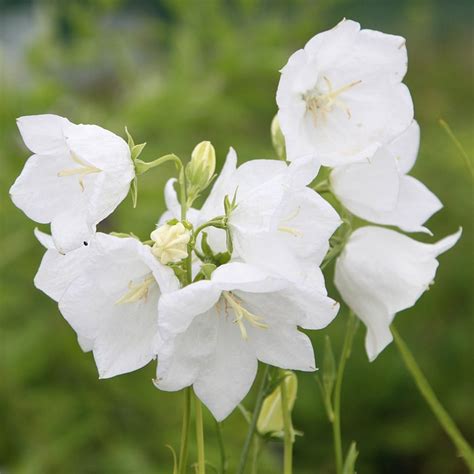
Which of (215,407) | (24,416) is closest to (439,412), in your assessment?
(215,407)

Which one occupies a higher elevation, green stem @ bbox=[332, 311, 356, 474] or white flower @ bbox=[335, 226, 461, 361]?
white flower @ bbox=[335, 226, 461, 361]

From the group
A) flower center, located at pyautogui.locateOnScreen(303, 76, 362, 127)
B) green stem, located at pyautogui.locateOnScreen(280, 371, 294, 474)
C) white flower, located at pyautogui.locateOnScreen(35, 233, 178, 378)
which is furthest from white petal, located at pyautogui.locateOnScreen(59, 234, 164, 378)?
flower center, located at pyautogui.locateOnScreen(303, 76, 362, 127)

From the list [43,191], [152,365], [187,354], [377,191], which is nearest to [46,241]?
[43,191]

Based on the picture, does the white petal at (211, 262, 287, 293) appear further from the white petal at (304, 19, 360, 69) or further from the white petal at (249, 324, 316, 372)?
the white petal at (304, 19, 360, 69)

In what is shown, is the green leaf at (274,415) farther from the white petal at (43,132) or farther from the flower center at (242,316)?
the white petal at (43,132)

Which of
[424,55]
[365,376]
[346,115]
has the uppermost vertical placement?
[346,115]

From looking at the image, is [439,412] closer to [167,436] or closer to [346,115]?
[346,115]

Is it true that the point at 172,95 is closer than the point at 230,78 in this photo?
Yes
